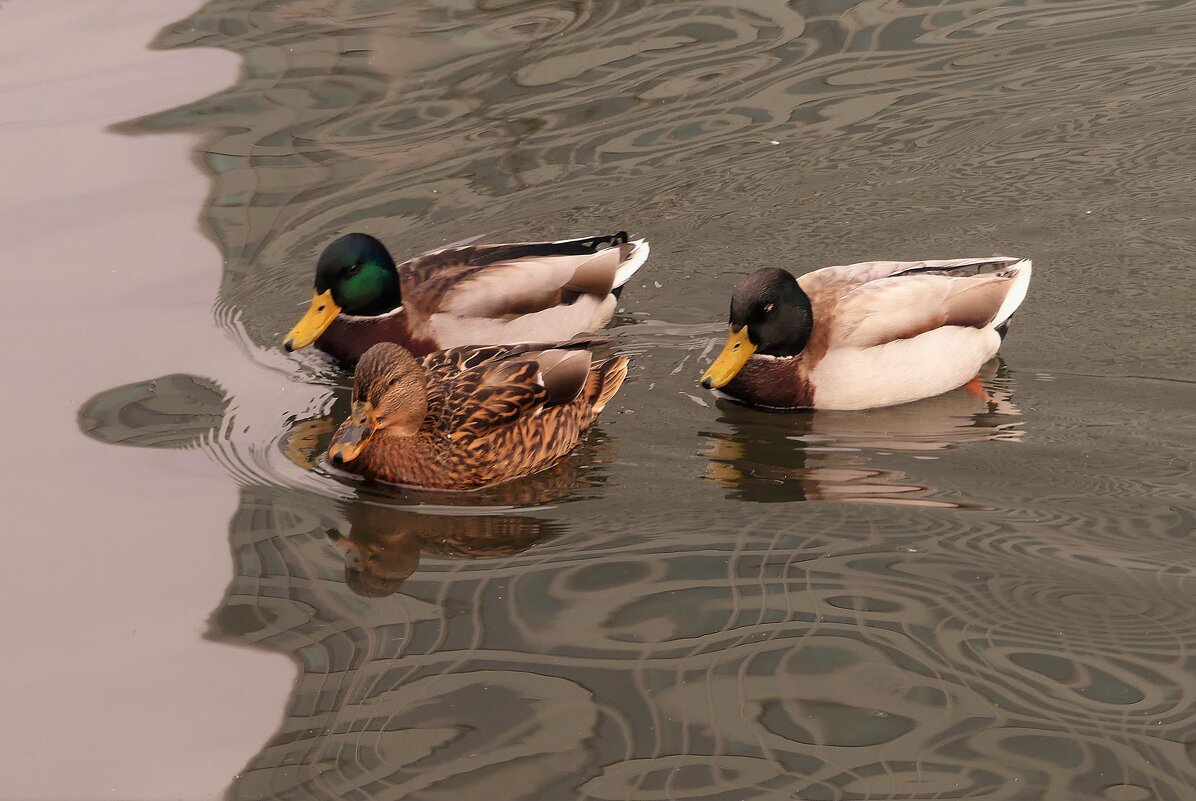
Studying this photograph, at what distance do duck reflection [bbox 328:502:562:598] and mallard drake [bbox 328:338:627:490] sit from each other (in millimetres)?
227

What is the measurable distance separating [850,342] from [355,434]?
2.28 m

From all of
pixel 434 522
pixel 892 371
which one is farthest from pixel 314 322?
pixel 892 371

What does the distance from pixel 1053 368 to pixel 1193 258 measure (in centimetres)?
133

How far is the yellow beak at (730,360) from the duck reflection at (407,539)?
1304 millimetres

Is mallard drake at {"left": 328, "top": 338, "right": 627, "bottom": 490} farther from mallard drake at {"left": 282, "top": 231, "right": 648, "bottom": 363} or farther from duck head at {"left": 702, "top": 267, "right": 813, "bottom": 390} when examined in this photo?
mallard drake at {"left": 282, "top": 231, "right": 648, "bottom": 363}

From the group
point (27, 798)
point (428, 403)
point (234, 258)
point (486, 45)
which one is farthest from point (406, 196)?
point (27, 798)

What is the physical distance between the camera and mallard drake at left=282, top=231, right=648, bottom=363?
290 inches

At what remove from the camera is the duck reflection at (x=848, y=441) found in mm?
6047

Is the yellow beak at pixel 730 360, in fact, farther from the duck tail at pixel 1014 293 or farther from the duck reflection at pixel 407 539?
the duck reflection at pixel 407 539

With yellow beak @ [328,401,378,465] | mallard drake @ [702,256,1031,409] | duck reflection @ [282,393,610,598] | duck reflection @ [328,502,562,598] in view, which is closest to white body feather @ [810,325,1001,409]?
mallard drake @ [702,256,1031,409]

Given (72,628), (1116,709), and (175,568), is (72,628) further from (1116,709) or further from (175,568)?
(1116,709)

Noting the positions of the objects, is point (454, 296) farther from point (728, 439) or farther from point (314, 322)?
point (728, 439)

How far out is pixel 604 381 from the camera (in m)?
6.71

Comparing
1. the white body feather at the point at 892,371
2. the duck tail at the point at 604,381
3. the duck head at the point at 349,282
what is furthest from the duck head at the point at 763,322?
the duck head at the point at 349,282
